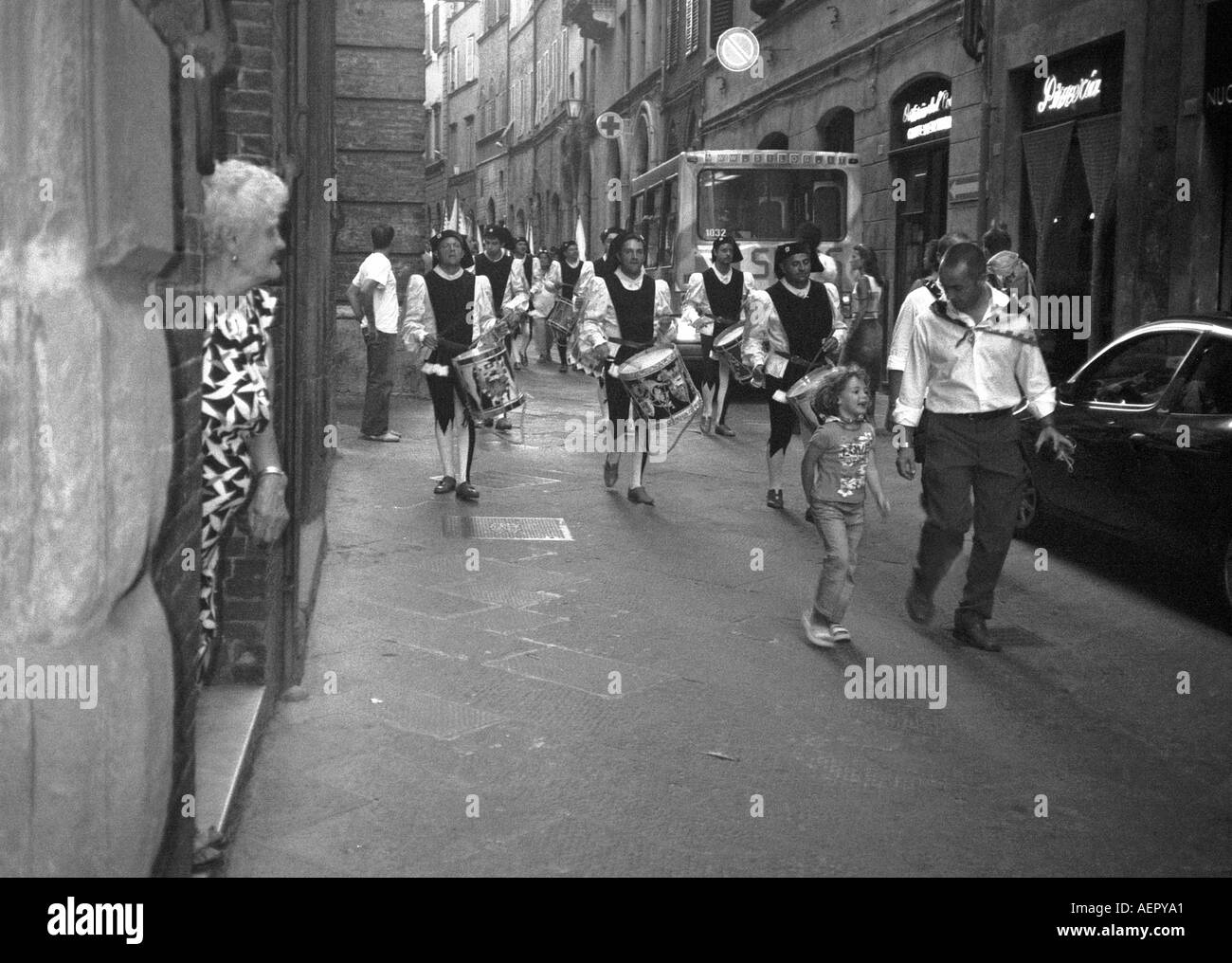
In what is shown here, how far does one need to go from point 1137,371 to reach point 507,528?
3436 mm

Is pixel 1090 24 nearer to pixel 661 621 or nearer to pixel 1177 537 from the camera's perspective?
pixel 1177 537

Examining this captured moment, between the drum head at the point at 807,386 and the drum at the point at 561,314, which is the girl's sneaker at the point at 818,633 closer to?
the drum head at the point at 807,386

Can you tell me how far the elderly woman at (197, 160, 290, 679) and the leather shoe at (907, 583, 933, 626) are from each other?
3.54 metres

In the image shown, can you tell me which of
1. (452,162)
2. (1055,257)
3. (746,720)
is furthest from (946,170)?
(452,162)

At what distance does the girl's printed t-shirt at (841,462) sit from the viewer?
675 cm

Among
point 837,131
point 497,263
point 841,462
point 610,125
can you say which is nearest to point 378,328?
point 497,263

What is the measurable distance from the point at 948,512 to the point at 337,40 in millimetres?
12669

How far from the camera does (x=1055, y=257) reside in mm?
16047

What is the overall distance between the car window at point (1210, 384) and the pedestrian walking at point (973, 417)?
83 cm

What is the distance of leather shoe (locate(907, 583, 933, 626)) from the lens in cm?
703

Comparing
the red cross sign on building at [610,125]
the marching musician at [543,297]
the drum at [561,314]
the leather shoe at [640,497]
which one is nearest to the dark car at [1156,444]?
the leather shoe at [640,497]

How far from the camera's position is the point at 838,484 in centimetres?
678

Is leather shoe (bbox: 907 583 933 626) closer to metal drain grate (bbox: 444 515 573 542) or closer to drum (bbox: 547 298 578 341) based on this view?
metal drain grate (bbox: 444 515 573 542)

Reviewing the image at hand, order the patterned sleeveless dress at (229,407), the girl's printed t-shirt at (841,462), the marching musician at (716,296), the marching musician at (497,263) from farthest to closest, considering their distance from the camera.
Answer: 1. the marching musician at (497,263)
2. the marching musician at (716,296)
3. the girl's printed t-shirt at (841,462)
4. the patterned sleeveless dress at (229,407)
